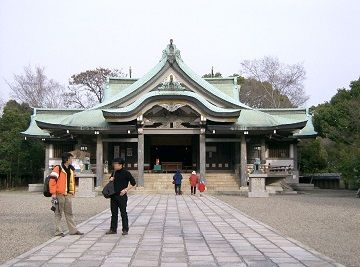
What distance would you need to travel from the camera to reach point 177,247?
8078 mm


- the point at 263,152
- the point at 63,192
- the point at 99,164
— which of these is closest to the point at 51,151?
the point at 99,164

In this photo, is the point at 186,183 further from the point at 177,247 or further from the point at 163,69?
the point at 177,247

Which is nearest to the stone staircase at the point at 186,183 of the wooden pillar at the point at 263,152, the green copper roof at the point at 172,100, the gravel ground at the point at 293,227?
the wooden pillar at the point at 263,152

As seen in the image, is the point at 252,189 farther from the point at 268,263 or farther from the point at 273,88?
the point at 273,88

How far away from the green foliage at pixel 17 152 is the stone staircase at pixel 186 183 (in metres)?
12.0

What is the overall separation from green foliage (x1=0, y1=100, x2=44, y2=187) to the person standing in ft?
87.7

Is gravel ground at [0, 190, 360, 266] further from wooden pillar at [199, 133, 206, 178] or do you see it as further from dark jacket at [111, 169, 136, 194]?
wooden pillar at [199, 133, 206, 178]

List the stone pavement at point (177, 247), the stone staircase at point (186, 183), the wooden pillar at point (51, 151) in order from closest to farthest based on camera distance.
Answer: the stone pavement at point (177, 247), the stone staircase at point (186, 183), the wooden pillar at point (51, 151)

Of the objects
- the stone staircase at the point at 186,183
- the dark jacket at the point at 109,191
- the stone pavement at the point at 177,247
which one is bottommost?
the stone pavement at the point at 177,247

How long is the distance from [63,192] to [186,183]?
1800 cm

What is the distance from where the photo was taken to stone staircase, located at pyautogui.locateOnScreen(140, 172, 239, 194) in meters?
26.4

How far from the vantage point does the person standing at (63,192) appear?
9.66 meters

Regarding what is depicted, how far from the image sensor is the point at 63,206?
9797mm

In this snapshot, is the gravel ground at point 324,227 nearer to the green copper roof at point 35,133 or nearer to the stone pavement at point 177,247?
the stone pavement at point 177,247
